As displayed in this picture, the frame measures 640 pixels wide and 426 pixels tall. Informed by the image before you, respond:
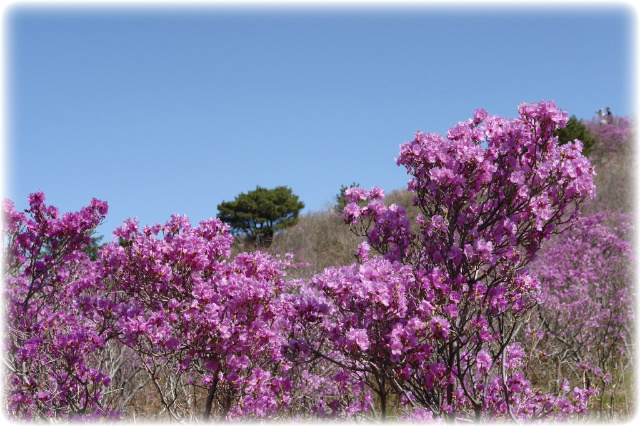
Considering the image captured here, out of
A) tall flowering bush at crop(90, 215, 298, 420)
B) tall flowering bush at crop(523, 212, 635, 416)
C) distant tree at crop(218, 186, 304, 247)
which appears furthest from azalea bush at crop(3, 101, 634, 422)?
distant tree at crop(218, 186, 304, 247)

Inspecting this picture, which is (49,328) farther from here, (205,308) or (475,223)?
(475,223)

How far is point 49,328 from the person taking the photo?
17.3 feet

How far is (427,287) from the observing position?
12.4ft

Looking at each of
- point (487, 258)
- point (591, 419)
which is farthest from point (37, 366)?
point (591, 419)

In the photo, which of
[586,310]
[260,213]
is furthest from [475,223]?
[260,213]

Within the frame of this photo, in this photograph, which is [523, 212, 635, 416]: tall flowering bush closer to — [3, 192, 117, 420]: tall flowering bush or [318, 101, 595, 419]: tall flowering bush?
[318, 101, 595, 419]: tall flowering bush

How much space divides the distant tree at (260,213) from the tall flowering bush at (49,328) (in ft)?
54.3

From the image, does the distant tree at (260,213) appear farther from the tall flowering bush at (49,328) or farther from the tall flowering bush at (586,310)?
the tall flowering bush at (49,328)

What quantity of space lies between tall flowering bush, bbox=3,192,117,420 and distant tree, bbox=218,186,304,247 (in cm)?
1654

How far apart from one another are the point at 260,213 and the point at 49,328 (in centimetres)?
1824

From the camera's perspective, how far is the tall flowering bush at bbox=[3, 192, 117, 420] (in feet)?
16.0

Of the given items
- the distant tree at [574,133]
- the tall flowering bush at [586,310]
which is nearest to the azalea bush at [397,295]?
the tall flowering bush at [586,310]

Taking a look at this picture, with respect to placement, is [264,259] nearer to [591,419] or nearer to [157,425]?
[157,425]

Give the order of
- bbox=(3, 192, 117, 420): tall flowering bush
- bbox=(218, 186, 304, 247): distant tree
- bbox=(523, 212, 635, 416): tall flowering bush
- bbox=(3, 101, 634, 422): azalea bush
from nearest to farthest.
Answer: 1. bbox=(3, 101, 634, 422): azalea bush
2. bbox=(3, 192, 117, 420): tall flowering bush
3. bbox=(523, 212, 635, 416): tall flowering bush
4. bbox=(218, 186, 304, 247): distant tree
